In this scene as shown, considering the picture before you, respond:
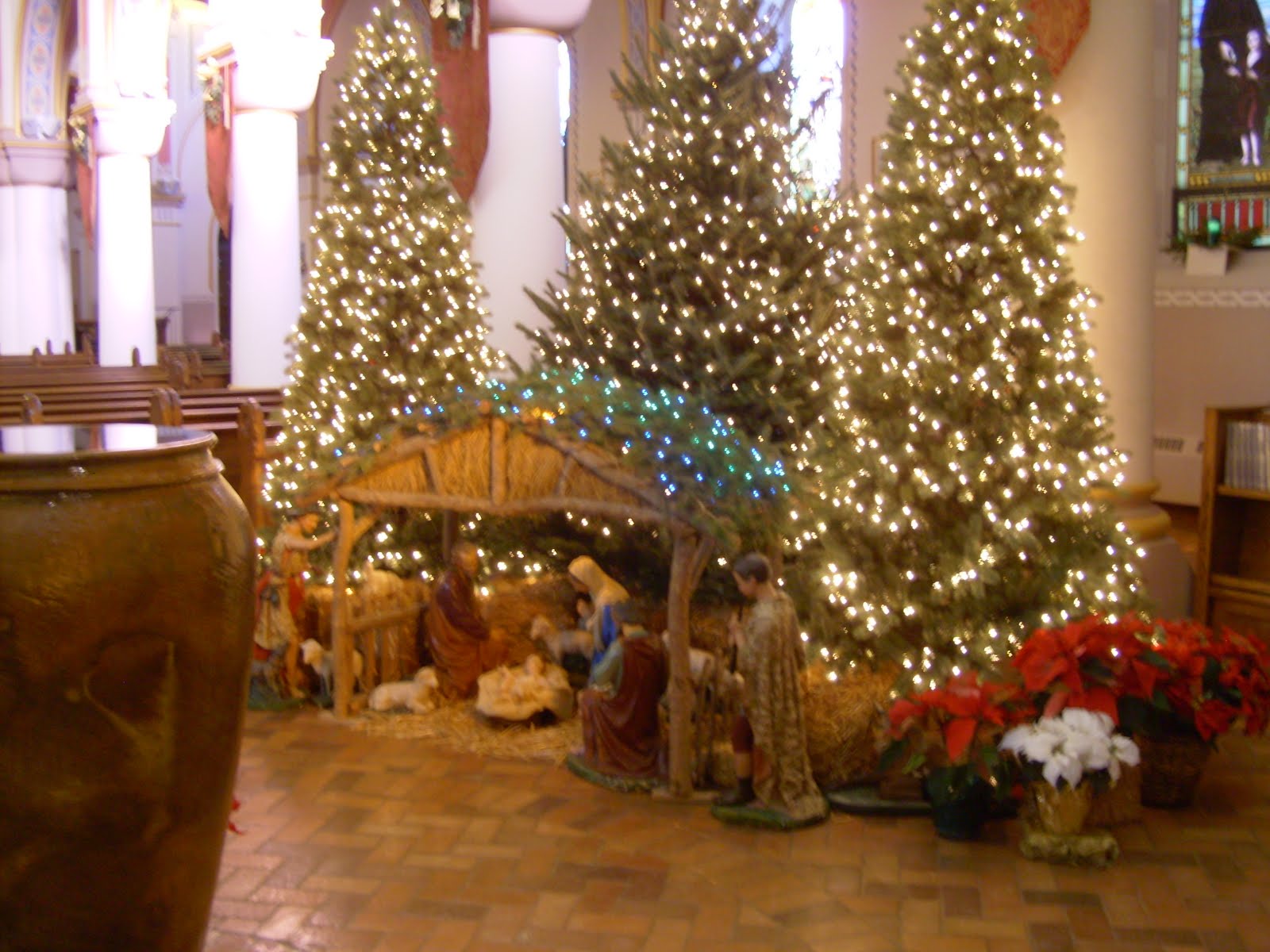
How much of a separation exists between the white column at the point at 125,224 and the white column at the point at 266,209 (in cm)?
528

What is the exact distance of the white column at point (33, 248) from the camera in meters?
20.5

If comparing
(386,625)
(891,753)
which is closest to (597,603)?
(386,625)

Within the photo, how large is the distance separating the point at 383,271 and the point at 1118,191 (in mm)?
4543

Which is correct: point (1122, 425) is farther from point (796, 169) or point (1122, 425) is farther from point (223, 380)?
point (223, 380)

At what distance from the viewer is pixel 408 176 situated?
9.13 meters

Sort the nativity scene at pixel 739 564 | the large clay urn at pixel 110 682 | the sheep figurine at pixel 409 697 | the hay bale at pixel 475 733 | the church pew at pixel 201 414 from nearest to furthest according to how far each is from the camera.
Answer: the large clay urn at pixel 110 682 < the nativity scene at pixel 739 564 < the hay bale at pixel 475 733 < the sheep figurine at pixel 409 697 < the church pew at pixel 201 414

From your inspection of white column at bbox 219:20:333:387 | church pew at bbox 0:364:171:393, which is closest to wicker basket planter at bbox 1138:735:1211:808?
church pew at bbox 0:364:171:393

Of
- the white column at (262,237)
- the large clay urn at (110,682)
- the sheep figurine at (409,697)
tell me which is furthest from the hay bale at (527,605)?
the white column at (262,237)

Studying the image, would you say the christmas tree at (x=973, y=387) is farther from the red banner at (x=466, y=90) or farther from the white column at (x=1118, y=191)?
the red banner at (x=466, y=90)

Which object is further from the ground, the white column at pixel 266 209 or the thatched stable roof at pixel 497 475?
the white column at pixel 266 209

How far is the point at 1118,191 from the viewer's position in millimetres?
7465

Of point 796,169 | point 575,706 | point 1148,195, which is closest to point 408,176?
point 796,169

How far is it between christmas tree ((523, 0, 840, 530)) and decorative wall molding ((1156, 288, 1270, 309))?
195 inches

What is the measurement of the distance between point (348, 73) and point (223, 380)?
618 cm
